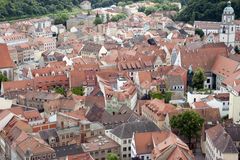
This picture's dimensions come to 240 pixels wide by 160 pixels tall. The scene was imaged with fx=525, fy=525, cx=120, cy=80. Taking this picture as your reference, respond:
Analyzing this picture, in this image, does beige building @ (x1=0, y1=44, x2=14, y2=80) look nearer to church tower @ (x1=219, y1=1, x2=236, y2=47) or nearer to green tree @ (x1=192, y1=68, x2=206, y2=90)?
green tree @ (x1=192, y1=68, x2=206, y2=90)

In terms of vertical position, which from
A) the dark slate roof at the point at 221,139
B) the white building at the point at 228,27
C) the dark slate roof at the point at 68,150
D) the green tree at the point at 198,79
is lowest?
the dark slate roof at the point at 68,150

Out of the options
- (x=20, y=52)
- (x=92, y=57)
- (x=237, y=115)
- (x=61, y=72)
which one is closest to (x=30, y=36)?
(x=20, y=52)

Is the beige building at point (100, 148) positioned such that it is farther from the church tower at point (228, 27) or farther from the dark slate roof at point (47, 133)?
the church tower at point (228, 27)

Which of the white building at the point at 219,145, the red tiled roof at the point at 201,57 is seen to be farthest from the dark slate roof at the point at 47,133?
the red tiled roof at the point at 201,57

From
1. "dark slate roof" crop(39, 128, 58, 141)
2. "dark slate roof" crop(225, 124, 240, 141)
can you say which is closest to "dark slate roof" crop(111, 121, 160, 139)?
"dark slate roof" crop(39, 128, 58, 141)

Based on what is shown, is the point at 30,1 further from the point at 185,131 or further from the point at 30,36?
the point at 185,131

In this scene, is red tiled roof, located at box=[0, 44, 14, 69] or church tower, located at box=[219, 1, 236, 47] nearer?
church tower, located at box=[219, 1, 236, 47]

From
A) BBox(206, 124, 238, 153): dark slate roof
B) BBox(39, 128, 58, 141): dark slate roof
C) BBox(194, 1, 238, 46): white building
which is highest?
BBox(194, 1, 238, 46): white building

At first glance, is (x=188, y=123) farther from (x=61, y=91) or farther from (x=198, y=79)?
(x=61, y=91)
